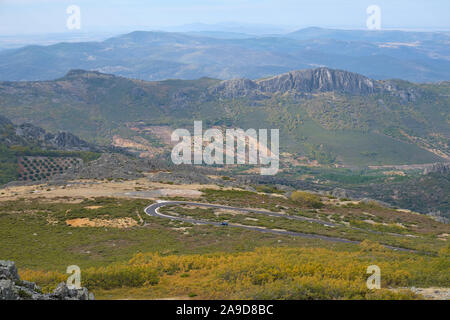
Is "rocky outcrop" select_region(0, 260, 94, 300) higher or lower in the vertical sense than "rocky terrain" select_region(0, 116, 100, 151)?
higher

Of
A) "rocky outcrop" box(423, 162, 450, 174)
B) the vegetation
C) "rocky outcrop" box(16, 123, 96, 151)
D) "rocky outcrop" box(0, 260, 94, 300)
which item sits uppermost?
"rocky outcrop" box(0, 260, 94, 300)

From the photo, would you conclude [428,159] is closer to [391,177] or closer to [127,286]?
[391,177]

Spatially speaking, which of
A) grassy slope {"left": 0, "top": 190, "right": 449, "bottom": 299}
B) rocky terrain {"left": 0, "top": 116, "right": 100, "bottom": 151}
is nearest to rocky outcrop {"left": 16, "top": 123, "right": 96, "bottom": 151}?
rocky terrain {"left": 0, "top": 116, "right": 100, "bottom": 151}

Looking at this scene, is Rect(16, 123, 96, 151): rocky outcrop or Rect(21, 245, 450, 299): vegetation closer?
Rect(21, 245, 450, 299): vegetation

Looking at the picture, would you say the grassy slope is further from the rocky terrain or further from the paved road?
the rocky terrain

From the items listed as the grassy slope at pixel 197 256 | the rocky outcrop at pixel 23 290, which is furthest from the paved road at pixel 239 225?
the rocky outcrop at pixel 23 290

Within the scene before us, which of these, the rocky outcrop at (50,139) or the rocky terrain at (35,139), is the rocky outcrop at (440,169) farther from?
the rocky outcrop at (50,139)

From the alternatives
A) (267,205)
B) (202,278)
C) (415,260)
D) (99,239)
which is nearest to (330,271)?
(202,278)

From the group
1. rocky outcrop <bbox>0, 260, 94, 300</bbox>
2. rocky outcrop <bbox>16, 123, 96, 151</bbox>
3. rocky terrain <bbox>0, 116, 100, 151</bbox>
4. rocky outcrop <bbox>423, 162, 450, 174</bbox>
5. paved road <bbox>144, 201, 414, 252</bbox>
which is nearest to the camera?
rocky outcrop <bbox>0, 260, 94, 300</bbox>
